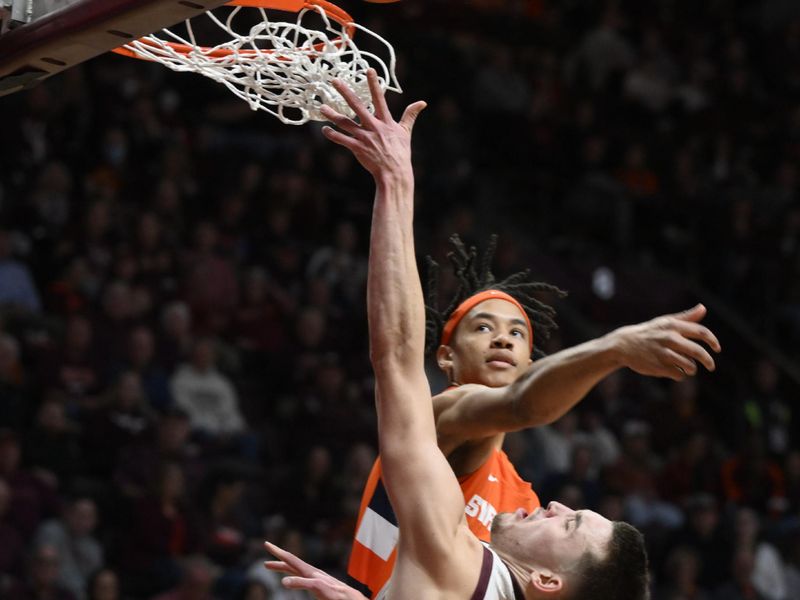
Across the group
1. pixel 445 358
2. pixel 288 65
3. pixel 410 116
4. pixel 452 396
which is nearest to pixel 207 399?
pixel 445 358

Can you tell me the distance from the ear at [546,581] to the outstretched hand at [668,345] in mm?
489

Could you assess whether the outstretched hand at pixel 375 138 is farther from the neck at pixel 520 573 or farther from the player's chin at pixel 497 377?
the player's chin at pixel 497 377

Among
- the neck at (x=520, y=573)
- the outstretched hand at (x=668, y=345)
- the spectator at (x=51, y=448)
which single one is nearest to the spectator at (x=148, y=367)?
the spectator at (x=51, y=448)

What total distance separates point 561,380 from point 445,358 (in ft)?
4.28

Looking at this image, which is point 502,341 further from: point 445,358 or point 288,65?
point 288,65

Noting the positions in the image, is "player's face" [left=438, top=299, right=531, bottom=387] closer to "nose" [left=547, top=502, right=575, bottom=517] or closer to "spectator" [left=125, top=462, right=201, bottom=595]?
"nose" [left=547, top=502, right=575, bottom=517]

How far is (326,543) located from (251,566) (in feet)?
1.60

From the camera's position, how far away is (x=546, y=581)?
2.99m

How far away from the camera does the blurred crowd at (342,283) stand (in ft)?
24.5

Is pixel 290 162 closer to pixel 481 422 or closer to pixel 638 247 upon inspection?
pixel 638 247

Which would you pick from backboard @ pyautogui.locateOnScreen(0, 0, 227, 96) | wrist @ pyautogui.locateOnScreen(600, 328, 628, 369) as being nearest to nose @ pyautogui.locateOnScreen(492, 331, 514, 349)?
wrist @ pyautogui.locateOnScreen(600, 328, 628, 369)

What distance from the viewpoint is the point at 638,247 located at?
1168 centimetres

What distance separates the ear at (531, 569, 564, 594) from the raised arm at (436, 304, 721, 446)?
0.40 meters

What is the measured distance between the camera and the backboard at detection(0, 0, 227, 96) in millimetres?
2877
